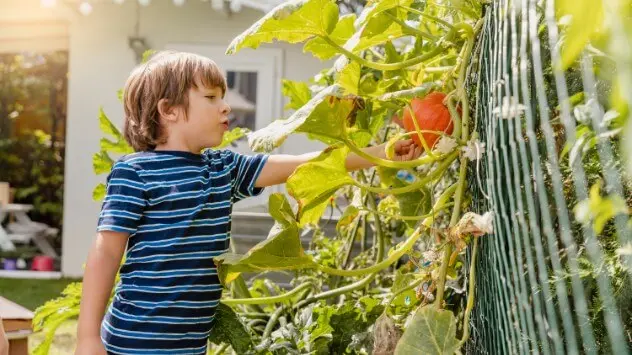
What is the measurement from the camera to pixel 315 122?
4.24ft

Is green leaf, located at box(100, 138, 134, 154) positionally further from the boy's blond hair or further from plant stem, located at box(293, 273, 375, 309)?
plant stem, located at box(293, 273, 375, 309)

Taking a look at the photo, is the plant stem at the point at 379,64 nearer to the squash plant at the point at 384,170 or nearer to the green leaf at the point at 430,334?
the squash plant at the point at 384,170

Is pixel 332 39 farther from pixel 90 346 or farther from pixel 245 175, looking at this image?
pixel 90 346

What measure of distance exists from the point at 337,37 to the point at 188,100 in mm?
415

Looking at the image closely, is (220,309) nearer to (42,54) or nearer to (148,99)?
(148,99)

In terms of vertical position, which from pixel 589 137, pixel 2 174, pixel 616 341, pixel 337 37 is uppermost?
pixel 337 37

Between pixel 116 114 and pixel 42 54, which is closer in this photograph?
pixel 116 114

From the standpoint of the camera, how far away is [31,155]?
11039 mm

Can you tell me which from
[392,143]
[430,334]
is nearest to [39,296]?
[392,143]

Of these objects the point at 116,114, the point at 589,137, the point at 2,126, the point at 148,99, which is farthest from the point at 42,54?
the point at 589,137

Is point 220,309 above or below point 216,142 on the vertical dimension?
below

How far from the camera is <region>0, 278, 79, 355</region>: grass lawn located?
190 inches

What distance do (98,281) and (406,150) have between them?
645mm

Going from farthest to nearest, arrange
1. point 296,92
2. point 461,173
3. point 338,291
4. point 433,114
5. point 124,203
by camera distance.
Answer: point 296,92
point 338,291
point 124,203
point 433,114
point 461,173
